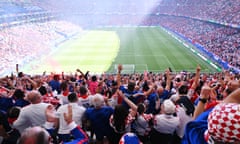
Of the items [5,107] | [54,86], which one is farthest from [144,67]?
[5,107]

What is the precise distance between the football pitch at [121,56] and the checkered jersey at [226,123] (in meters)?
28.0

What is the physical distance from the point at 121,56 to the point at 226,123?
118 ft

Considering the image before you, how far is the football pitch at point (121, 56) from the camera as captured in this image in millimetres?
32312

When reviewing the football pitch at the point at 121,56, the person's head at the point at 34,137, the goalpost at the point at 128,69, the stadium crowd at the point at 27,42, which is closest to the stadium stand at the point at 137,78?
the stadium crowd at the point at 27,42

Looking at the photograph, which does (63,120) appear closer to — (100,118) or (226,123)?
(100,118)

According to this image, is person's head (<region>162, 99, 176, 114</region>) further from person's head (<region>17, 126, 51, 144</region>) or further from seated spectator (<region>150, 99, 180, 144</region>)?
person's head (<region>17, 126, 51, 144</region>)

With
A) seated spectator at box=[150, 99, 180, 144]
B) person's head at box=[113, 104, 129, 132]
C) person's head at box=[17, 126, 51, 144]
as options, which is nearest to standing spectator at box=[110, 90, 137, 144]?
person's head at box=[113, 104, 129, 132]

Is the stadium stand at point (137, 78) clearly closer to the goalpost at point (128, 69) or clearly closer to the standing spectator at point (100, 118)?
the standing spectator at point (100, 118)

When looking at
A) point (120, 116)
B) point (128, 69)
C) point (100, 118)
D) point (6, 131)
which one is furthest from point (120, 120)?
point (128, 69)

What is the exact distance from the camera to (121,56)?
125 feet

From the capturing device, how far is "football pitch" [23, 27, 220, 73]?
32312mm

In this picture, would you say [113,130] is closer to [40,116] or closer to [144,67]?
[40,116]

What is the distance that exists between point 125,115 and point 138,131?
3.17 ft

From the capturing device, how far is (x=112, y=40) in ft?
168
